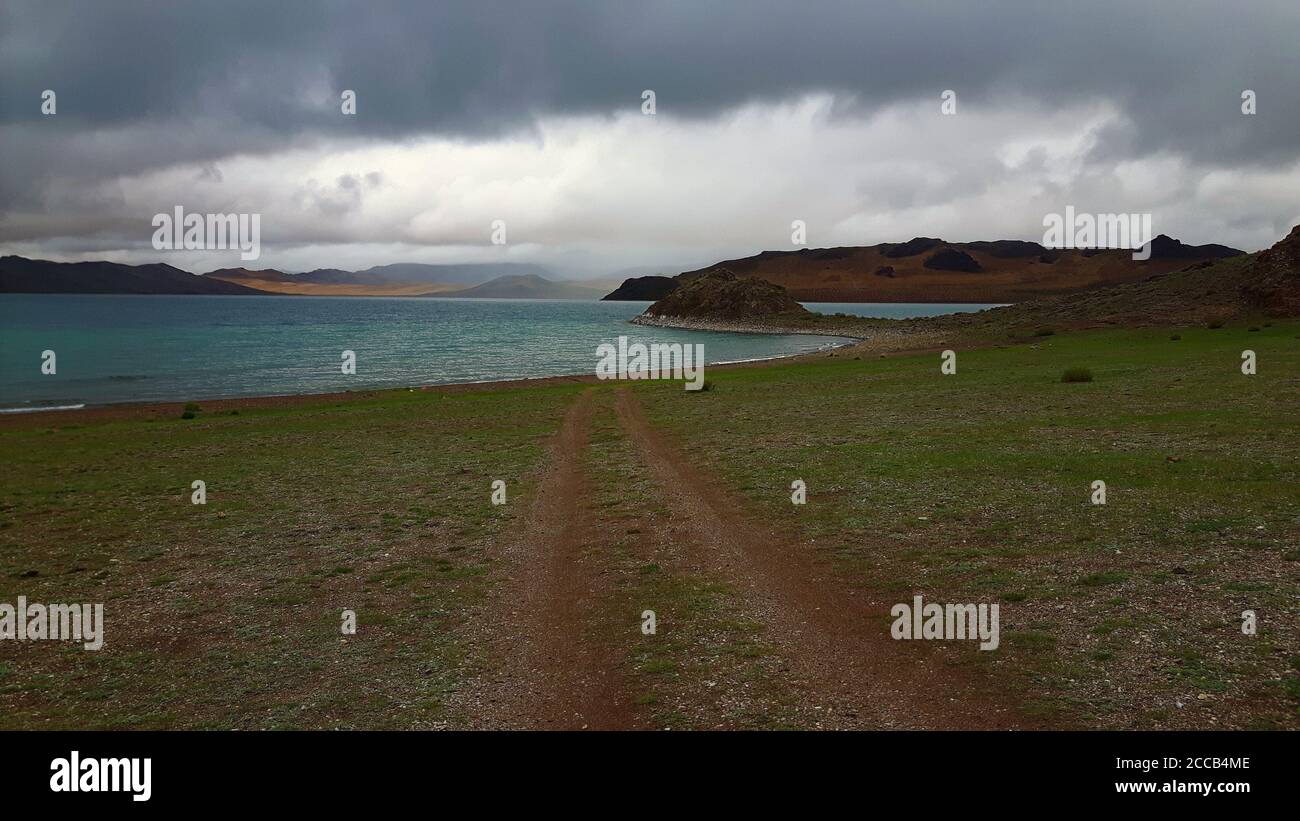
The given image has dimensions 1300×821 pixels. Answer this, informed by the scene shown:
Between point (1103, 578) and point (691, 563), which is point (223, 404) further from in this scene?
point (1103, 578)

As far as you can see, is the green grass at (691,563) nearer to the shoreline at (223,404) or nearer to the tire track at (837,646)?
the tire track at (837,646)

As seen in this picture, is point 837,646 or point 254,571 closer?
point 837,646

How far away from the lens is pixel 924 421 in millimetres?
29688

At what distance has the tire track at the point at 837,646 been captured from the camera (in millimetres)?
8445

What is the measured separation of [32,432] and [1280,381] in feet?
204

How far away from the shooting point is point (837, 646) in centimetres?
1050

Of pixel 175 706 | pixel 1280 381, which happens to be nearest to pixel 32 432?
pixel 175 706

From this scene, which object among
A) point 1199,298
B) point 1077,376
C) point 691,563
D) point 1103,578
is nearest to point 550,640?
point 691,563

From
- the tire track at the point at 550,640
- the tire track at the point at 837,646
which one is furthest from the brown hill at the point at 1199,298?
the tire track at the point at 550,640

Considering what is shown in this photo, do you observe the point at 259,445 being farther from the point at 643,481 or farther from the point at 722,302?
the point at 722,302

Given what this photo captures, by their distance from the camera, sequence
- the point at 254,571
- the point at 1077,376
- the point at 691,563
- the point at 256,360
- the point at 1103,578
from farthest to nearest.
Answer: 1. the point at 256,360
2. the point at 1077,376
3. the point at 254,571
4. the point at 691,563
5. the point at 1103,578

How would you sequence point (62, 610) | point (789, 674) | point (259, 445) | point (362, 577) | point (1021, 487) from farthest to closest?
point (259, 445)
point (1021, 487)
point (362, 577)
point (62, 610)
point (789, 674)

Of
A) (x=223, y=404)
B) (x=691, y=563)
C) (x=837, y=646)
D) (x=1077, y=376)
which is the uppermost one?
(x=1077, y=376)

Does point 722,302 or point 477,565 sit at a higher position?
point 722,302
